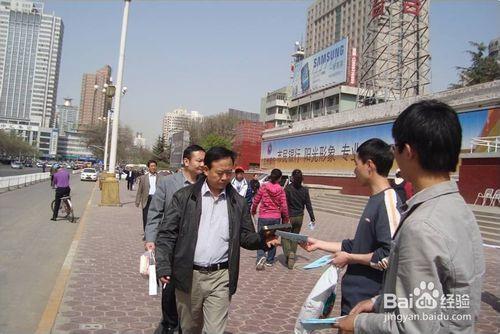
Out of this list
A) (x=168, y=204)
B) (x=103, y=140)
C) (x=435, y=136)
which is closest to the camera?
(x=435, y=136)

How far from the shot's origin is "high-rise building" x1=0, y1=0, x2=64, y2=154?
7225 cm

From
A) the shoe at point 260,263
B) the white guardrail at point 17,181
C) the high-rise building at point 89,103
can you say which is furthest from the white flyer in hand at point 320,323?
the high-rise building at point 89,103

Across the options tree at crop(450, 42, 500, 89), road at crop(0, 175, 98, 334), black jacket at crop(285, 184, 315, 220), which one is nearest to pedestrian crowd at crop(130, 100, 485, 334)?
road at crop(0, 175, 98, 334)

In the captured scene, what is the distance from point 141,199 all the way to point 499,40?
63.0 metres

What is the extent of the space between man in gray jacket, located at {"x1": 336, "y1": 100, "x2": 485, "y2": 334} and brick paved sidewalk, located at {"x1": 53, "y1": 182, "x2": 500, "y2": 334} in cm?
338

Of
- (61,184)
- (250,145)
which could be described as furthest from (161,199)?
(250,145)

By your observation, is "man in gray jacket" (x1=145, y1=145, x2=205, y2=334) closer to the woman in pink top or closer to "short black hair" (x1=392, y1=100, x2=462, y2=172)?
"short black hair" (x1=392, y1=100, x2=462, y2=172)

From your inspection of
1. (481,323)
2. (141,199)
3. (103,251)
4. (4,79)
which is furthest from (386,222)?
(4,79)

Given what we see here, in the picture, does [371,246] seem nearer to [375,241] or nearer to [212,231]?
[375,241]

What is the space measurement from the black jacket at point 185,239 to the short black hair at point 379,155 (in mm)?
978

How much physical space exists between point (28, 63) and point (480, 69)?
82.3m

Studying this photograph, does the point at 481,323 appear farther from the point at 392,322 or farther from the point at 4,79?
the point at 4,79

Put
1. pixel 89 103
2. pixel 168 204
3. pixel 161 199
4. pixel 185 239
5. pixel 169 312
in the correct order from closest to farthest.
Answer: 1. pixel 185 239
2. pixel 169 312
3. pixel 168 204
4. pixel 161 199
5. pixel 89 103

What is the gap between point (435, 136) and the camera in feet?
5.16
